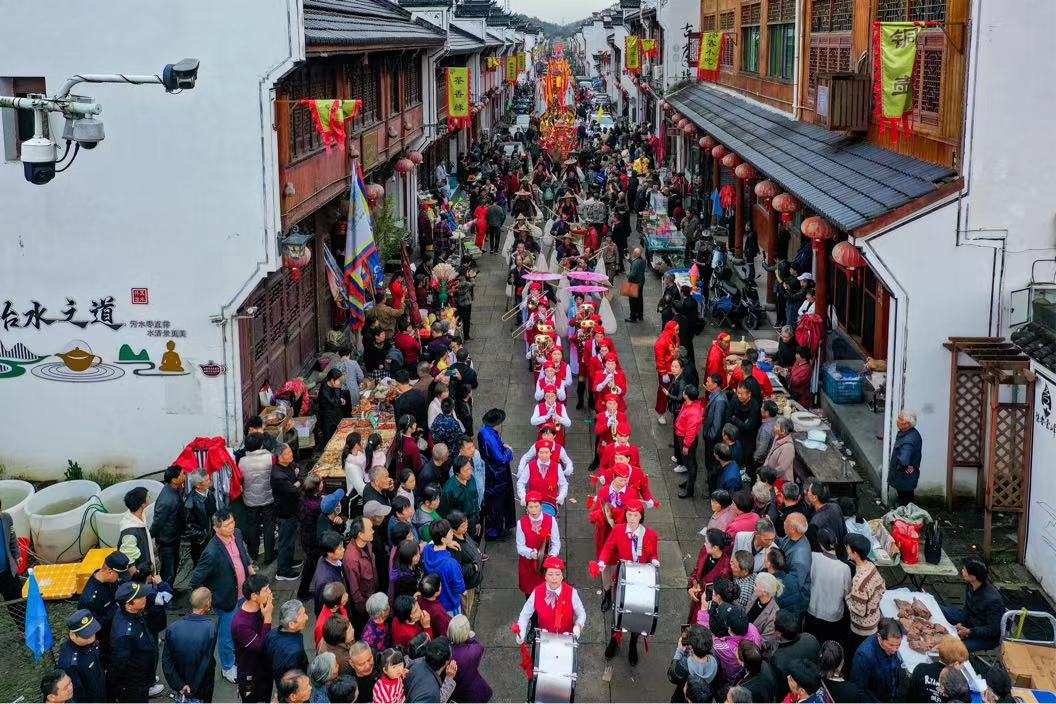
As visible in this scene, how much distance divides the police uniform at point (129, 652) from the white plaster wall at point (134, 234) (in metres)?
5.24

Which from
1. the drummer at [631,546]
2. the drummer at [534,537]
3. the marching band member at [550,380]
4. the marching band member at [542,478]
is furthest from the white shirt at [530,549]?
the marching band member at [550,380]

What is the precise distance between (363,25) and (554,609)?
14.1 metres

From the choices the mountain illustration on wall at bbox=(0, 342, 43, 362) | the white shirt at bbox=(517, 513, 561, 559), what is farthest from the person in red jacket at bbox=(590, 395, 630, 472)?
the mountain illustration on wall at bbox=(0, 342, 43, 362)

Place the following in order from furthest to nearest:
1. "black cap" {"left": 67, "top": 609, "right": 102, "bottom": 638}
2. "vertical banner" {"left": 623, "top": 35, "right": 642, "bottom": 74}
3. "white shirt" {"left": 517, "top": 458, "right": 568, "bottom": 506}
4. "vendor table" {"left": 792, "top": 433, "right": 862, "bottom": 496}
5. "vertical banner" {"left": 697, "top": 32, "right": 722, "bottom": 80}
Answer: "vertical banner" {"left": 623, "top": 35, "right": 642, "bottom": 74} < "vertical banner" {"left": 697, "top": 32, "right": 722, "bottom": 80} < "vendor table" {"left": 792, "top": 433, "right": 862, "bottom": 496} < "white shirt" {"left": 517, "top": 458, "right": 568, "bottom": 506} < "black cap" {"left": 67, "top": 609, "right": 102, "bottom": 638}

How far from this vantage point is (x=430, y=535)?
9266 millimetres

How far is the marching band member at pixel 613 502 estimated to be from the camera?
9938 millimetres

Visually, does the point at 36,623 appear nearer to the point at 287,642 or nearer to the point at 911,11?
the point at 287,642

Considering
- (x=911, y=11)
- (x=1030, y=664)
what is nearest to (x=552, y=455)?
(x=1030, y=664)

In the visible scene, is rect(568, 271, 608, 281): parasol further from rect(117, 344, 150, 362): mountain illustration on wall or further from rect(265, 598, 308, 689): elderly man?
rect(265, 598, 308, 689): elderly man

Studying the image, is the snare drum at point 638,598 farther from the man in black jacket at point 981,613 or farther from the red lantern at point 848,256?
the red lantern at point 848,256

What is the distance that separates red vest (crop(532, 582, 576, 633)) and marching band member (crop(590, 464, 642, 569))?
1.37 m

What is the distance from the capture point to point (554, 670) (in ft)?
26.2

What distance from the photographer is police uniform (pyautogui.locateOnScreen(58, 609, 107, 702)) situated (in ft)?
25.2

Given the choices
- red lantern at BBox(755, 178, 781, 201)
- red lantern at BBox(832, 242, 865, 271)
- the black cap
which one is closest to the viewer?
the black cap
